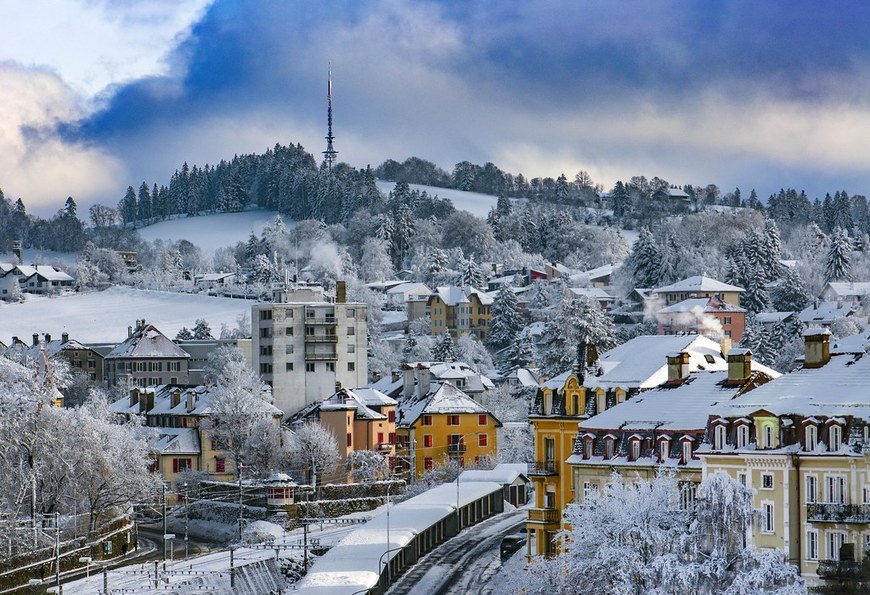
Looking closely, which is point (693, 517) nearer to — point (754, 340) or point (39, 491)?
point (39, 491)

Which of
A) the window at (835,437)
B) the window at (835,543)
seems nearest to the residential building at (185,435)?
the window at (835,543)

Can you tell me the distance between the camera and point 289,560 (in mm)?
75688

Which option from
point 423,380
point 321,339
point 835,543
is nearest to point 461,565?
point 835,543

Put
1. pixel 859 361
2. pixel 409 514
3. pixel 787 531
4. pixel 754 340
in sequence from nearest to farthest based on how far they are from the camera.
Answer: pixel 787 531 → pixel 859 361 → pixel 409 514 → pixel 754 340

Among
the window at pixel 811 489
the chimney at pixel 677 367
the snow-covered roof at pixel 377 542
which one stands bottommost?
the snow-covered roof at pixel 377 542

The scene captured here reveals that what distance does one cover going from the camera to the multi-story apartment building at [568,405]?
64625mm

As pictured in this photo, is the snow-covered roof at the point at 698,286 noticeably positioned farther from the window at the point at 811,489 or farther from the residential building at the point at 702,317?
the window at the point at 811,489

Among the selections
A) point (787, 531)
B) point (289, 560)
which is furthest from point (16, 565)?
point (787, 531)

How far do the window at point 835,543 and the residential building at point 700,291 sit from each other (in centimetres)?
12419

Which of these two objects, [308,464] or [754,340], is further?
[754,340]

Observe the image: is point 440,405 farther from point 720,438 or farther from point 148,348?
point 720,438

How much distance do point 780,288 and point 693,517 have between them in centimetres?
13181

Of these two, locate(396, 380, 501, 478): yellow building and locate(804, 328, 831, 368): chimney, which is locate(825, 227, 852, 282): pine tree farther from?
locate(804, 328, 831, 368): chimney

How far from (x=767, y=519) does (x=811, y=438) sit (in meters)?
2.71
